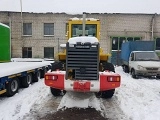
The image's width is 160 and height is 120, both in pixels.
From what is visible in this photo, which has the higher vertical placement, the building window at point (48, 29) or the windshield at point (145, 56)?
the building window at point (48, 29)

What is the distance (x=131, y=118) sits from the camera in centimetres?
698

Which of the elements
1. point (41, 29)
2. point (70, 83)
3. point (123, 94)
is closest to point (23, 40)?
point (41, 29)

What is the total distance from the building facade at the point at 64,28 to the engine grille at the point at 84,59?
22.6m

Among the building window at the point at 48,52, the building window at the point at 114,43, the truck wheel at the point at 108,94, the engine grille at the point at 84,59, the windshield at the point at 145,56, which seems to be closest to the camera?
the engine grille at the point at 84,59

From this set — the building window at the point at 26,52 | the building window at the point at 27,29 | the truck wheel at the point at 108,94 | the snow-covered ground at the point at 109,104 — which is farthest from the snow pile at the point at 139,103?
the building window at the point at 27,29

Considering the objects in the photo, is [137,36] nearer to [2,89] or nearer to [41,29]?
[41,29]

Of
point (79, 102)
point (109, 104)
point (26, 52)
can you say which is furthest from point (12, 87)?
point (26, 52)

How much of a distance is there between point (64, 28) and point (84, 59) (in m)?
23.0

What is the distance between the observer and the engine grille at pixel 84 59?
7.35 m

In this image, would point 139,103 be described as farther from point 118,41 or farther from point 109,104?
point 118,41

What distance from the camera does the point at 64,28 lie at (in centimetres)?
2995

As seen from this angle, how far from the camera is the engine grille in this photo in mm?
7352

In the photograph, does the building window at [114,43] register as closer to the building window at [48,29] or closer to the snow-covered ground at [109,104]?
the building window at [48,29]

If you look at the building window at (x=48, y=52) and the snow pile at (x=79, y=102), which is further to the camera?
the building window at (x=48, y=52)
